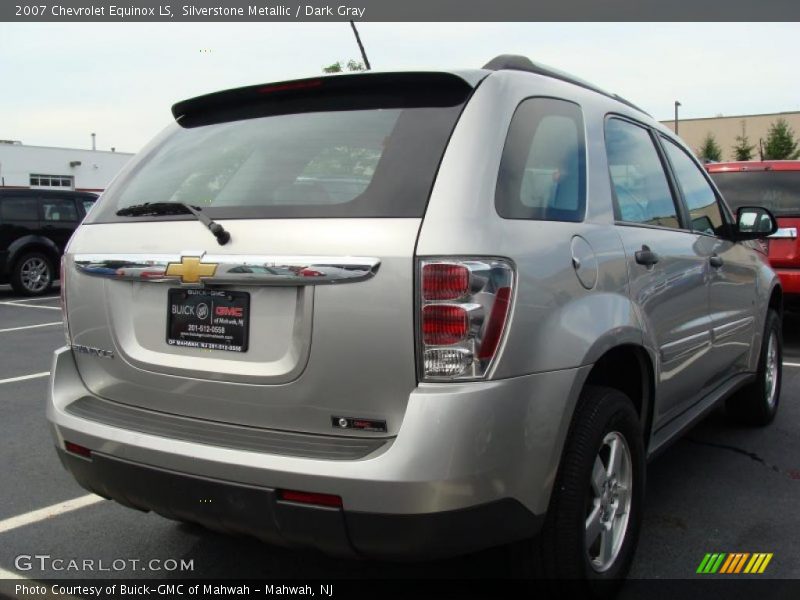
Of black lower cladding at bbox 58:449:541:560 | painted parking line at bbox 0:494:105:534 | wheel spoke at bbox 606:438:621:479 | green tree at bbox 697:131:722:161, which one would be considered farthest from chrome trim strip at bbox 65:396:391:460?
green tree at bbox 697:131:722:161

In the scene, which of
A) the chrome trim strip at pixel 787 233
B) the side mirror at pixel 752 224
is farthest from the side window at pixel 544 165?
the chrome trim strip at pixel 787 233

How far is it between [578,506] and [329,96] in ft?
5.12

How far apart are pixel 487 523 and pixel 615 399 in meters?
0.73

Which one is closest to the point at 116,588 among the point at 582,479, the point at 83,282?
the point at 83,282

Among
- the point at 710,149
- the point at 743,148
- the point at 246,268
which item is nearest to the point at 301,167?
the point at 246,268

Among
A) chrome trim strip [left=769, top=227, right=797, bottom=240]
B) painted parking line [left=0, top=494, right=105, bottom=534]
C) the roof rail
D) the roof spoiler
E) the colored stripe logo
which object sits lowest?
the colored stripe logo

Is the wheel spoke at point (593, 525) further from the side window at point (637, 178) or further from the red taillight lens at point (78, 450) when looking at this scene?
the red taillight lens at point (78, 450)

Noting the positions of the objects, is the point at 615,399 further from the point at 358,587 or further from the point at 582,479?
the point at 358,587

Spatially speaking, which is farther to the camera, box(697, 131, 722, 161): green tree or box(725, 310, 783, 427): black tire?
box(697, 131, 722, 161): green tree

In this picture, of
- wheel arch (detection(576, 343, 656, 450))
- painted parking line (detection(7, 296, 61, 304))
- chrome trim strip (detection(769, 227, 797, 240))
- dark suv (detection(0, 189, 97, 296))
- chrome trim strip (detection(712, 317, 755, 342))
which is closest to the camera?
wheel arch (detection(576, 343, 656, 450))

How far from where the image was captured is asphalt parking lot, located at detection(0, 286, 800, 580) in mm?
2971

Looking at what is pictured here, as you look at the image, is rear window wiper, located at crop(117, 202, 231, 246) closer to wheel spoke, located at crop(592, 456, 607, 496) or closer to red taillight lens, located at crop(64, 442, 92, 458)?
red taillight lens, located at crop(64, 442, 92, 458)

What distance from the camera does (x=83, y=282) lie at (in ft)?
8.58

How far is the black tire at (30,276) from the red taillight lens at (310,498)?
12.3m
